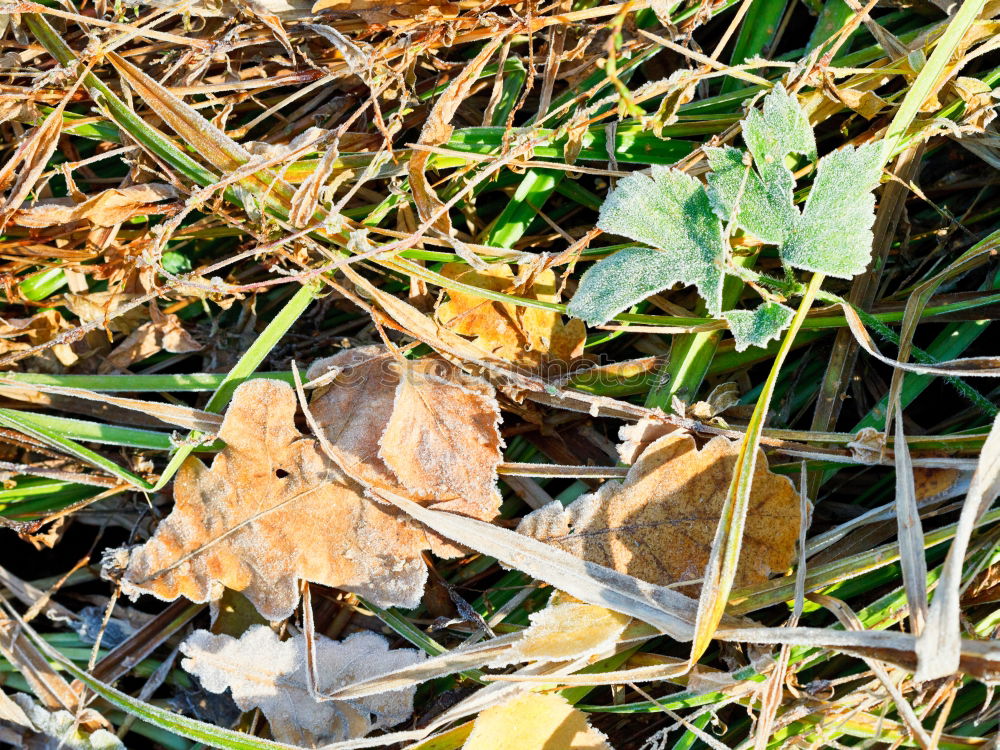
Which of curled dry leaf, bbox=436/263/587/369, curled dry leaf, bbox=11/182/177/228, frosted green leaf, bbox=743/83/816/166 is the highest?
frosted green leaf, bbox=743/83/816/166

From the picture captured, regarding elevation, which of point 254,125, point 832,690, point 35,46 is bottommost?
point 832,690

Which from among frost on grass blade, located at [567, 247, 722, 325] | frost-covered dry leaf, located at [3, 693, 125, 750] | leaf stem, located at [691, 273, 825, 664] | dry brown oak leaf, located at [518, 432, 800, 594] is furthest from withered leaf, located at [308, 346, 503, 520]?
frost-covered dry leaf, located at [3, 693, 125, 750]

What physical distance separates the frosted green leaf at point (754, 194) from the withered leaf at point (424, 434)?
55 centimetres

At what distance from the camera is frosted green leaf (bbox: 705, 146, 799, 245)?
134 cm

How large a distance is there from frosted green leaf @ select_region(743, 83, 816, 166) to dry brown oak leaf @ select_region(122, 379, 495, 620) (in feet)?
3.06

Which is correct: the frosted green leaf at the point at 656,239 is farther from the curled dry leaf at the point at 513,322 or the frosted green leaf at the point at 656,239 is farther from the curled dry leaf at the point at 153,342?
the curled dry leaf at the point at 153,342

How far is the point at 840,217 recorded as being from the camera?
51.7 inches

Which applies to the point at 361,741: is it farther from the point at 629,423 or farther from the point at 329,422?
the point at 629,423

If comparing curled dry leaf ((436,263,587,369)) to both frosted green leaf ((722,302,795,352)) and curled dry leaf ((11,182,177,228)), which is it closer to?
frosted green leaf ((722,302,795,352))

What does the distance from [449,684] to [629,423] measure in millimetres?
642

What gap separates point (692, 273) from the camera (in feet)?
4.42

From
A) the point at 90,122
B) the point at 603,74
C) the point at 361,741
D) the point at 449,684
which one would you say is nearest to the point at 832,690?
the point at 449,684

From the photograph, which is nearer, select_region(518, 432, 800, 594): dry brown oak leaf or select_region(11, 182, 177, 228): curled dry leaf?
select_region(518, 432, 800, 594): dry brown oak leaf

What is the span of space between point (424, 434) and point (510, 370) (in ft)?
0.69
